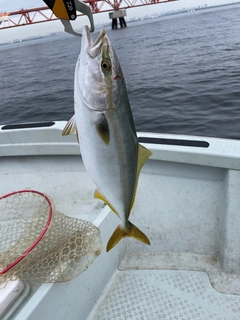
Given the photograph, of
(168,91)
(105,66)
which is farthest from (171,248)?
(168,91)

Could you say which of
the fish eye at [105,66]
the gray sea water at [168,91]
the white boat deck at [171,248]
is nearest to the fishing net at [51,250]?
the white boat deck at [171,248]

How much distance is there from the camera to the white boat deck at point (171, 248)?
2805mm

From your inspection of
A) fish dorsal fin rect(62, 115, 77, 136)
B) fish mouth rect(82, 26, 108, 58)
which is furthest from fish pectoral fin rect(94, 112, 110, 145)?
fish mouth rect(82, 26, 108, 58)

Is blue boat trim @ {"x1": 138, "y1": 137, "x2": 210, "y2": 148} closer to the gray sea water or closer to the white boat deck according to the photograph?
the white boat deck

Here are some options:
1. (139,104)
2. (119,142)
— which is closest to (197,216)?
(119,142)

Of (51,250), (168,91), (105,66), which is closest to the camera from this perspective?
(105,66)

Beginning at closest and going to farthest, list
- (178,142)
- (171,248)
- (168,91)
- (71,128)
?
(71,128) → (178,142) → (171,248) → (168,91)

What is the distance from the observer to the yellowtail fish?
1457 mm

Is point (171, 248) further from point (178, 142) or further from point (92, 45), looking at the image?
point (92, 45)

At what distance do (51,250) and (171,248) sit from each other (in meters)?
1.50

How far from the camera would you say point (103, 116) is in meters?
1.49

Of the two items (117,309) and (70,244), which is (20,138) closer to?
(70,244)

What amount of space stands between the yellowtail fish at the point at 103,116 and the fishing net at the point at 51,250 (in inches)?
47.6

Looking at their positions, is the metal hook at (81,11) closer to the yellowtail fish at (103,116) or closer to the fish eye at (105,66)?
the yellowtail fish at (103,116)
